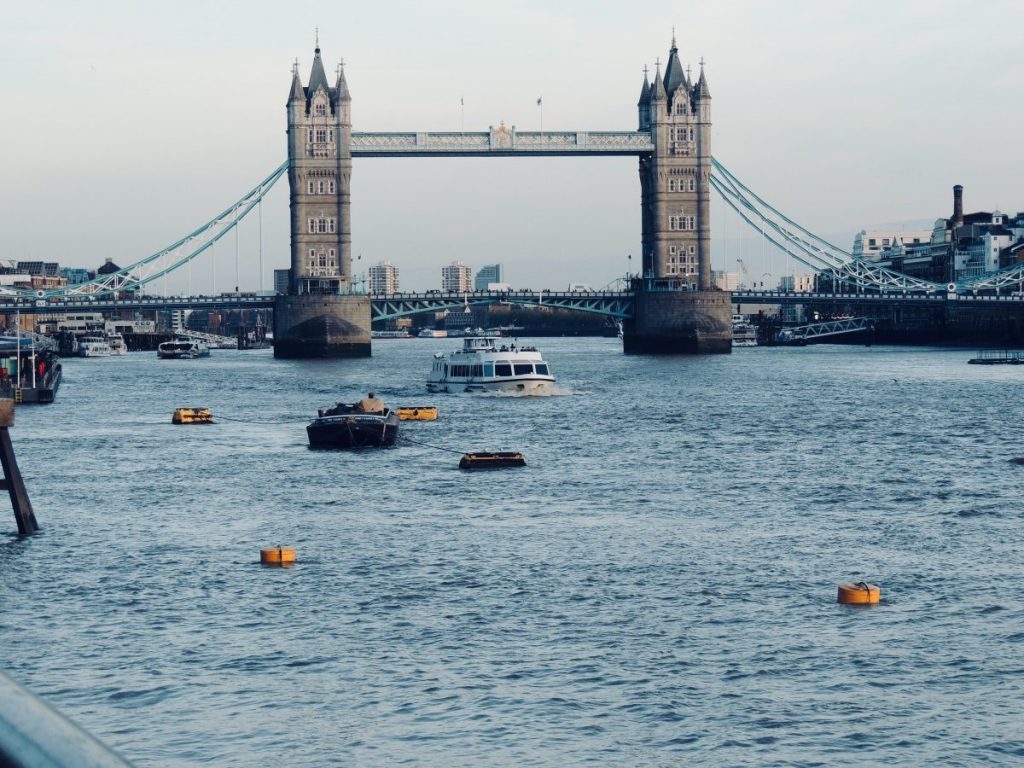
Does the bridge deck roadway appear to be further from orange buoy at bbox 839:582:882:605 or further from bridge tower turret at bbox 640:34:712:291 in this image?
orange buoy at bbox 839:582:882:605

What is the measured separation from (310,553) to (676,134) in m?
136

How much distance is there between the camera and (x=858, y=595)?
73.9 ft

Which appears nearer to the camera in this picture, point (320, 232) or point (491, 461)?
point (491, 461)

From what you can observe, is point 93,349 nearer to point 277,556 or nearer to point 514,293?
point 514,293

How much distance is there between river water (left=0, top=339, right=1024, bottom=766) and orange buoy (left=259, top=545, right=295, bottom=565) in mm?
364

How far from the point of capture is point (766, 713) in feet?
54.3

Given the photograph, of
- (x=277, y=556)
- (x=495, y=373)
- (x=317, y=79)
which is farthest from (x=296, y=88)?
(x=277, y=556)

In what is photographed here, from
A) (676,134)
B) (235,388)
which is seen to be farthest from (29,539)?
(676,134)

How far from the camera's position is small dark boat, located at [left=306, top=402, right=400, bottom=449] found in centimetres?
5209

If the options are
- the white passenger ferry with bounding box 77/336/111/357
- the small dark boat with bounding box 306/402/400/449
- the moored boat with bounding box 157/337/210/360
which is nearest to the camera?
the small dark boat with bounding box 306/402/400/449

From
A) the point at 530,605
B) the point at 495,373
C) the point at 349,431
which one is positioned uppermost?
the point at 495,373

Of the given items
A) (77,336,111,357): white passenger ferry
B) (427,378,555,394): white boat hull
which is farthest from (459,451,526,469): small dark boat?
(77,336,111,357): white passenger ferry

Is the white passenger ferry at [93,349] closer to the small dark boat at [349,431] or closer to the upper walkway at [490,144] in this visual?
the upper walkway at [490,144]

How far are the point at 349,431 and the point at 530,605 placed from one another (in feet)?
98.5
